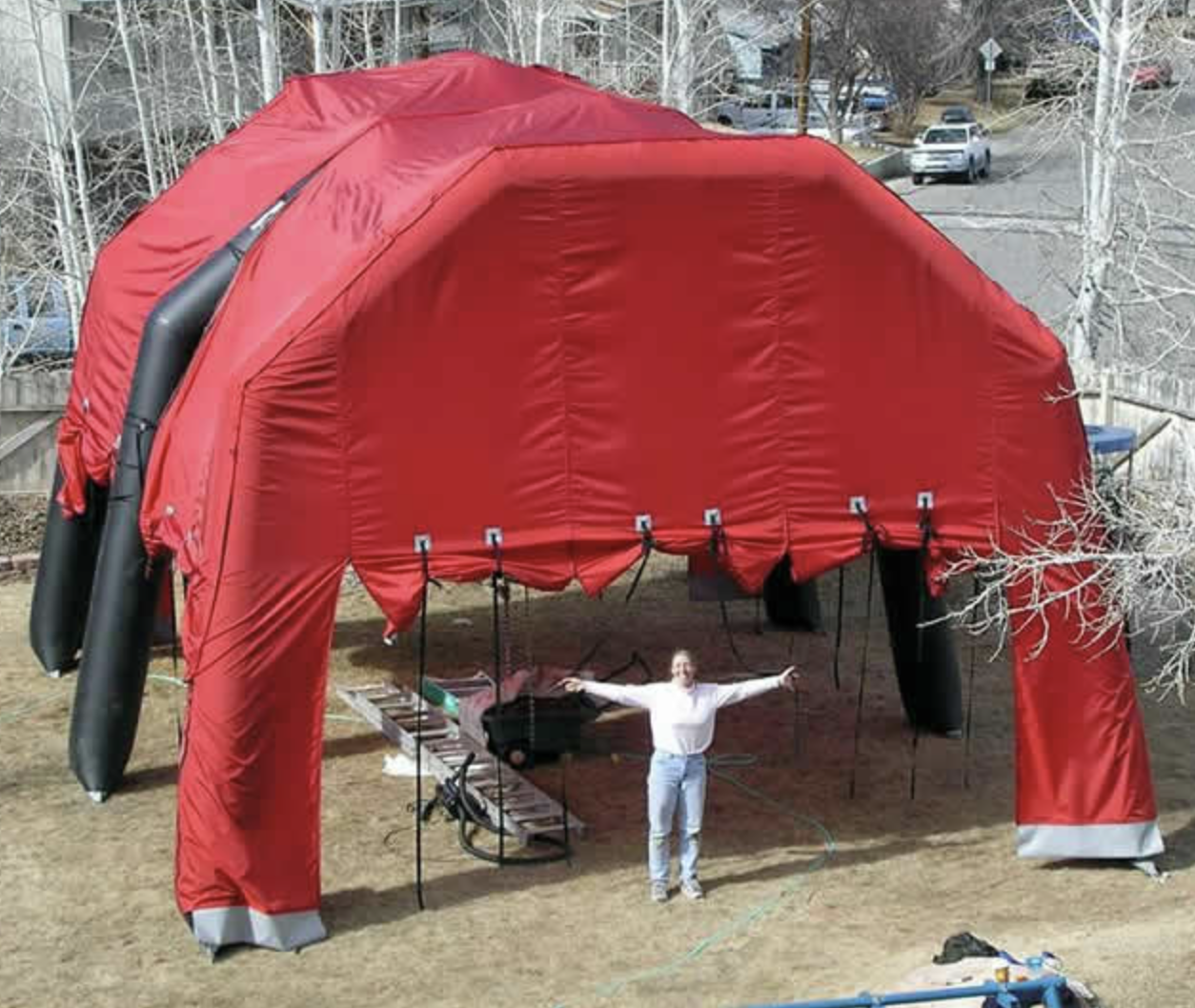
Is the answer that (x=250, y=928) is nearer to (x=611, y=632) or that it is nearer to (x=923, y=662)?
(x=923, y=662)

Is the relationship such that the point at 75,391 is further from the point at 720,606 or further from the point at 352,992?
the point at 352,992

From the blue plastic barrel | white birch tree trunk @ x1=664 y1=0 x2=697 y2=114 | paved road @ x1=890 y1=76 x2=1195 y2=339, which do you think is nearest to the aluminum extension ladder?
the blue plastic barrel

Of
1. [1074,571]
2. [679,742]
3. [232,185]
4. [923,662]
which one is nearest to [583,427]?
[679,742]

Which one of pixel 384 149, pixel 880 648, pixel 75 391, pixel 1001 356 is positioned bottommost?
pixel 880 648

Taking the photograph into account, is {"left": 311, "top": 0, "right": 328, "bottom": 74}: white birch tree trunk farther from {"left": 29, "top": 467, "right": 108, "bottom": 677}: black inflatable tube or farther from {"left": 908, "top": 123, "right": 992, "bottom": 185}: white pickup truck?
{"left": 908, "top": 123, "right": 992, "bottom": 185}: white pickup truck

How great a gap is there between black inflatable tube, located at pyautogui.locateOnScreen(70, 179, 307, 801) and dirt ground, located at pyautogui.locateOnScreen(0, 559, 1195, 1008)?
22.4 inches

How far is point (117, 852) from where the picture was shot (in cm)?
1403

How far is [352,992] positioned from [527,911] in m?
1.54

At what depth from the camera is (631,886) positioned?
522 inches

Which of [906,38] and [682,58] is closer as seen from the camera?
[682,58]

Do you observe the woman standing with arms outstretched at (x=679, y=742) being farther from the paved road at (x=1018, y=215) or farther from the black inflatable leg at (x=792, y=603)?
the paved road at (x=1018, y=215)

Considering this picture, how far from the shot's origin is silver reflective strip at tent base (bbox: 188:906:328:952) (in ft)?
39.8

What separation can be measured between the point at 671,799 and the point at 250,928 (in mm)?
2669

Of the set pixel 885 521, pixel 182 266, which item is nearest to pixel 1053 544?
pixel 885 521
